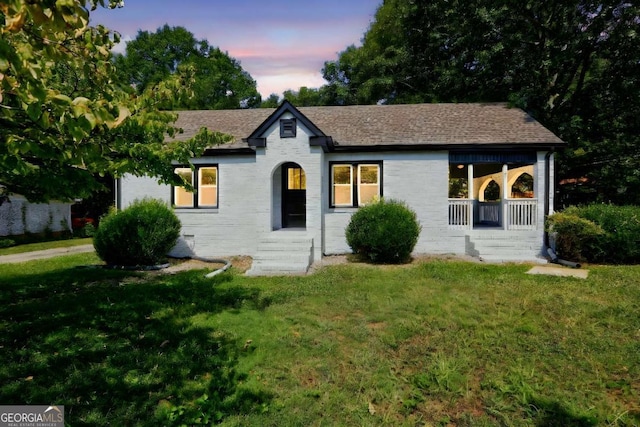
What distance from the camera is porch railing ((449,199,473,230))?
11922 mm

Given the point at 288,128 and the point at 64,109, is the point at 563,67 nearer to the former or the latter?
the point at 288,128

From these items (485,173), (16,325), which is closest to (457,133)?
(485,173)

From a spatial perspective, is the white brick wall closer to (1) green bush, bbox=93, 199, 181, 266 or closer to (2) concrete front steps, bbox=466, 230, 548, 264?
(2) concrete front steps, bbox=466, 230, 548, 264

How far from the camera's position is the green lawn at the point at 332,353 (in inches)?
144

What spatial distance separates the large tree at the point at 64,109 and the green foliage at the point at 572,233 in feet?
34.8

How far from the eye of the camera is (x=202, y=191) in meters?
12.4

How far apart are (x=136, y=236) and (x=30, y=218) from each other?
54.3 feet

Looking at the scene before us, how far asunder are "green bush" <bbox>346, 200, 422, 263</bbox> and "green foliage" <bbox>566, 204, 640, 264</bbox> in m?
5.39

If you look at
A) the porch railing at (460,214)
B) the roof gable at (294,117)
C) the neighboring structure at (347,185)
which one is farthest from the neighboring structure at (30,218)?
the porch railing at (460,214)

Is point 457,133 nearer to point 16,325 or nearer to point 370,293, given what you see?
point 370,293

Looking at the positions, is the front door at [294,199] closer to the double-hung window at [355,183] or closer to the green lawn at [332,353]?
the double-hung window at [355,183]

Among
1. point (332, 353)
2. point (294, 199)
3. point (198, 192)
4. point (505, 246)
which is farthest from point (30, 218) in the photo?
point (505, 246)

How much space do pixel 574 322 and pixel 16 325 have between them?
9514 mm

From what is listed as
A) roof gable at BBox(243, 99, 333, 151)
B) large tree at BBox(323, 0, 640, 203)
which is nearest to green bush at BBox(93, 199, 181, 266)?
roof gable at BBox(243, 99, 333, 151)
